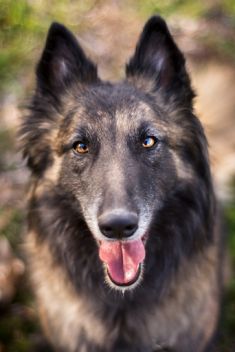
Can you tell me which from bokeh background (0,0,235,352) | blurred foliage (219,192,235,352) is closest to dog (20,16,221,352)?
blurred foliage (219,192,235,352)

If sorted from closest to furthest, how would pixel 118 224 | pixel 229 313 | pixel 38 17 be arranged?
pixel 118 224 < pixel 229 313 < pixel 38 17

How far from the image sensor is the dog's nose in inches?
94.2

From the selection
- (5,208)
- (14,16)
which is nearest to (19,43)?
(14,16)

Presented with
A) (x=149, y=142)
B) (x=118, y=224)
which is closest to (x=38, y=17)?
(x=149, y=142)

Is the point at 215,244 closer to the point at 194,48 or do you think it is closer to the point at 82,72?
the point at 82,72

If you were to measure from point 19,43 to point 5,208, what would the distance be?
5.96ft

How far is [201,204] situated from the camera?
9.84ft

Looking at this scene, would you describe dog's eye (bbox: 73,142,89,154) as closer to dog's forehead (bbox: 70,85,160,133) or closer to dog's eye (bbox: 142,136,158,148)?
dog's forehead (bbox: 70,85,160,133)

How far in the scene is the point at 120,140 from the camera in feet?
8.84

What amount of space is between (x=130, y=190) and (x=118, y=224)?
213 millimetres

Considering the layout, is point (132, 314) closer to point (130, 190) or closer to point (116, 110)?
point (130, 190)

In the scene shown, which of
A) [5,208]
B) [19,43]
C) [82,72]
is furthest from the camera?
[19,43]

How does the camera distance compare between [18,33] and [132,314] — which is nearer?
[132,314]

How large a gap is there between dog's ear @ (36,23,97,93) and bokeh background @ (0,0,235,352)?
68cm
